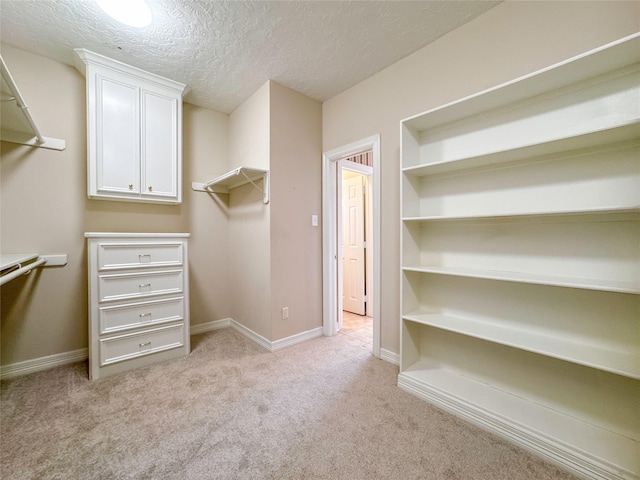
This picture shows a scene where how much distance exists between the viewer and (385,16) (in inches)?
67.6

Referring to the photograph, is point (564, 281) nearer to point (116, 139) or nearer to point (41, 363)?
point (116, 139)

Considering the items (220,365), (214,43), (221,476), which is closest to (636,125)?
(221,476)

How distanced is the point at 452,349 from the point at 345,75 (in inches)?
98.3

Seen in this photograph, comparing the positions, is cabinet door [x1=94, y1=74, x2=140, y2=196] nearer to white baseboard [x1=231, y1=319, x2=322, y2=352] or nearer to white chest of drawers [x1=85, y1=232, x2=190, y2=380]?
white chest of drawers [x1=85, y1=232, x2=190, y2=380]

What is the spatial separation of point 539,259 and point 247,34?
2.47 m

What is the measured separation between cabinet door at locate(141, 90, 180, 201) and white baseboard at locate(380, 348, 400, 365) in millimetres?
2444

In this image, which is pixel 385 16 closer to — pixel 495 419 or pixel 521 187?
pixel 521 187

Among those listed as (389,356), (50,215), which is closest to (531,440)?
(389,356)

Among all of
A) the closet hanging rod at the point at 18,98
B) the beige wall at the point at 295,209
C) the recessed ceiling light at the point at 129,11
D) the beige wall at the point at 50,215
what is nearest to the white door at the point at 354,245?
the beige wall at the point at 295,209

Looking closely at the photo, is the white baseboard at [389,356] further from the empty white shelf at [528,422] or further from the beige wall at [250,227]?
the beige wall at [250,227]

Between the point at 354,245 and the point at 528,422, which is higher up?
the point at 354,245

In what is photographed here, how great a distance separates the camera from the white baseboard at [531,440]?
1.12 m

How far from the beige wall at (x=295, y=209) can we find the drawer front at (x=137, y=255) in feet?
2.90

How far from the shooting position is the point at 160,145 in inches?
93.1
